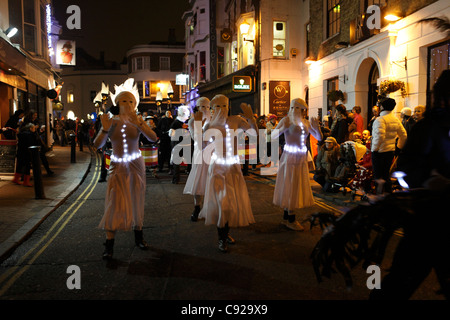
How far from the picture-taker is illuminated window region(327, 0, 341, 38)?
16.0m

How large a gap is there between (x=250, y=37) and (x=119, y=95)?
19.7 meters

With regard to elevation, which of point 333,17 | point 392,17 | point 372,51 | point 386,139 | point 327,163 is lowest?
point 327,163

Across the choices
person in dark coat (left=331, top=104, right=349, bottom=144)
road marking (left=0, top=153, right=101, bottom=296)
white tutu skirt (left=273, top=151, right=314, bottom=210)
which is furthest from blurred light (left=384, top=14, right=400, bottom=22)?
road marking (left=0, top=153, right=101, bottom=296)

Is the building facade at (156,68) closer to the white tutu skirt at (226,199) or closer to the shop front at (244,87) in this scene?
the shop front at (244,87)

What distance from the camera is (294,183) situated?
6.25 m

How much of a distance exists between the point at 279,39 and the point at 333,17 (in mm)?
5461

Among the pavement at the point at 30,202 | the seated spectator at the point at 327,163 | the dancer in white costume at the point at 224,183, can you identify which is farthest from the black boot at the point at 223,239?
the seated spectator at the point at 327,163

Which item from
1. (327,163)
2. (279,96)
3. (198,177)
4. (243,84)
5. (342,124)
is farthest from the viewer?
(243,84)

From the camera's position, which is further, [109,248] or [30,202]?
[30,202]

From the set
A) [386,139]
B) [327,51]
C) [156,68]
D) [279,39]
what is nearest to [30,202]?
[386,139]

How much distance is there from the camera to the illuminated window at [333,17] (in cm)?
1602

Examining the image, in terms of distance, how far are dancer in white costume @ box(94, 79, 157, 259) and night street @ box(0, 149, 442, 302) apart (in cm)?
43

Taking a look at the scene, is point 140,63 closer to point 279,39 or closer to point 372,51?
point 279,39

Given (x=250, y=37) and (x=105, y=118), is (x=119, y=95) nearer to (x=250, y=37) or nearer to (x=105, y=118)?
(x=105, y=118)
